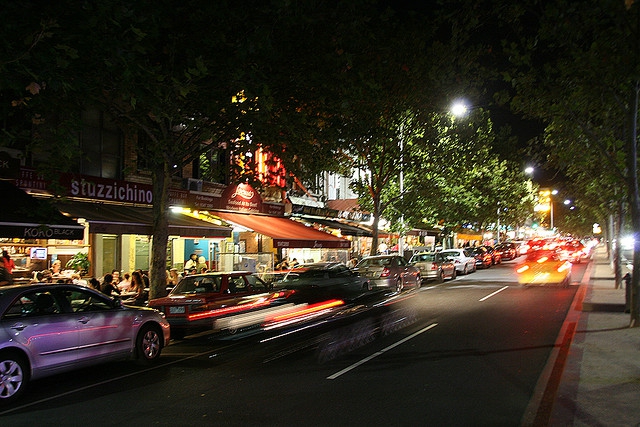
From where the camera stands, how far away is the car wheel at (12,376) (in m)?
7.36

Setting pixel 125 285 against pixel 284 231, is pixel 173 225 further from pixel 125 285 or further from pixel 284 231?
pixel 284 231

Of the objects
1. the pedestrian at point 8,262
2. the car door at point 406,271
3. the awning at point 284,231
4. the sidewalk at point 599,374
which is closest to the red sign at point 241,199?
the awning at point 284,231

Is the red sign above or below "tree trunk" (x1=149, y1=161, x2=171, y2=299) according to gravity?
above

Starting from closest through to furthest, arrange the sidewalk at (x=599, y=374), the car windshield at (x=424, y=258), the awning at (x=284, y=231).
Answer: the sidewalk at (x=599, y=374) < the awning at (x=284, y=231) < the car windshield at (x=424, y=258)

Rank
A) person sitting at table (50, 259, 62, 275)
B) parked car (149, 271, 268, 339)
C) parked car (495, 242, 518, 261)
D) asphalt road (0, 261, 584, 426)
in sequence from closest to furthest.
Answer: asphalt road (0, 261, 584, 426) < parked car (149, 271, 268, 339) < person sitting at table (50, 259, 62, 275) < parked car (495, 242, 518, 261)

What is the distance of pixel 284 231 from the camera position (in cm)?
2323

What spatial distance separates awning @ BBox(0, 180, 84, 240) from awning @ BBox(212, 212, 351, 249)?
27.5 ft

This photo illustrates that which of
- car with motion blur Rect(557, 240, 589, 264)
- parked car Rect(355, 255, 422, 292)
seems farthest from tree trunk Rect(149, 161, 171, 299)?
car with motion blur Rect(557, 240, 589, 264)

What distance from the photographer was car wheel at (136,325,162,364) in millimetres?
9820

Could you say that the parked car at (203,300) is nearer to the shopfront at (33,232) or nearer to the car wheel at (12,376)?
the shopfront at (33,232)

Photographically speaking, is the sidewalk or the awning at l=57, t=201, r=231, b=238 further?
the awning at l=57, t=201, r=231, b=238

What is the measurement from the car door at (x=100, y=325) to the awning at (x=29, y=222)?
3423 mm

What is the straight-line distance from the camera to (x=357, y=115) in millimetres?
14812

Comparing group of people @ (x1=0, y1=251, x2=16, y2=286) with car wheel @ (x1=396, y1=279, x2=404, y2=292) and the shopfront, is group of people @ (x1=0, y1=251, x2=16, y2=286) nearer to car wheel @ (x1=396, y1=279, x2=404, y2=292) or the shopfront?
the shopfront
